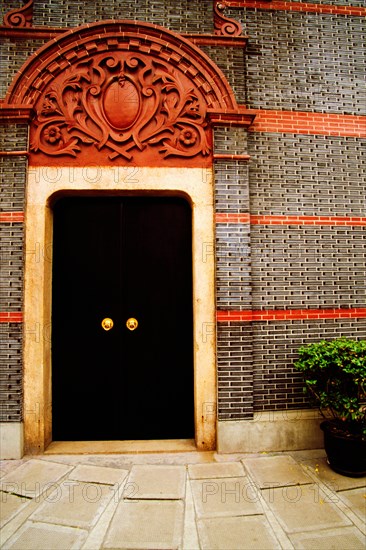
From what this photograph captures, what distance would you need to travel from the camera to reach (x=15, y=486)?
3295mm

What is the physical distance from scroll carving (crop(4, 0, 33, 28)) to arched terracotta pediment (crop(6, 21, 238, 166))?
0.50m

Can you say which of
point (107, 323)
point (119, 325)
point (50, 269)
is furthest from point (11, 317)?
point (119, 325)

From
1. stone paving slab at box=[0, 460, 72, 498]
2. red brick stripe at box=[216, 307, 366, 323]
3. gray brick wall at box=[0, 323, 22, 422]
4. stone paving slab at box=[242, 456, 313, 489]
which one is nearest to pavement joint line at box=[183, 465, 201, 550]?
stone paving slab at box=[242, 456, 313, 489]

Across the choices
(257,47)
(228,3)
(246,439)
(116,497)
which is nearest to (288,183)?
(257,47)

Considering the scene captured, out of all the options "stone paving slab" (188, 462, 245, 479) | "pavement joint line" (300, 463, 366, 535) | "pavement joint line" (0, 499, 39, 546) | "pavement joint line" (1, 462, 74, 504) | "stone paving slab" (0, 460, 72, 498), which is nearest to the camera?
Result: "pavement joint line" (0, 499, 39, 546)

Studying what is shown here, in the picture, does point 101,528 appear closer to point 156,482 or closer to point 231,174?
point 156,482

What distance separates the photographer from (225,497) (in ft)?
10.2

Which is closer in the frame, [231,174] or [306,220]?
[231,174]

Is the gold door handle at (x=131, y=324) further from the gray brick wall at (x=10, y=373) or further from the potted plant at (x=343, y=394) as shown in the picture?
the potted plant at (x=343, y=394)

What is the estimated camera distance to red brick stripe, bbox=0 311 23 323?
4.05 meters

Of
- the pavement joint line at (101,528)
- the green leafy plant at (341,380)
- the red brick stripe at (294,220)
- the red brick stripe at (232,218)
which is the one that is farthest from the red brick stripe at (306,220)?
the pavement joint line at (101,528)

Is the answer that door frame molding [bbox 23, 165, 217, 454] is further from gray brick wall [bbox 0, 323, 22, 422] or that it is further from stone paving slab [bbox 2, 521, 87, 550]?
stone paving slab [bbox 2, 521, 87, 550]

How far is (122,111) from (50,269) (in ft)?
Answer: 7.39

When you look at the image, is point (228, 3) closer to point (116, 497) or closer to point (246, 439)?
point (246, 439)
